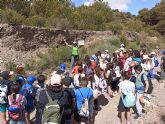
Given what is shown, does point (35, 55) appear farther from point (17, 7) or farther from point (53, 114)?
point (53, 114)

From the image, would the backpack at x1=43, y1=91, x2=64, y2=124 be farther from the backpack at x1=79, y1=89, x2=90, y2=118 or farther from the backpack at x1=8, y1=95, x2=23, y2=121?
the backpack at x1=79, y1=89, x2=90, y2=118

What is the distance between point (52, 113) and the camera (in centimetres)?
588

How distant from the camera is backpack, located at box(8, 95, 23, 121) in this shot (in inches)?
266

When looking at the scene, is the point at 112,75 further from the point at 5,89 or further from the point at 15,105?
the point at 15,105

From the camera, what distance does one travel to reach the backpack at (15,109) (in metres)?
6.75

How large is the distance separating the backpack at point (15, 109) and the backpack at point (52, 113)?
1.02 metres

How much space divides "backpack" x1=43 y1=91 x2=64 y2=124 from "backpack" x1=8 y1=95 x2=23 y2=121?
1025mm

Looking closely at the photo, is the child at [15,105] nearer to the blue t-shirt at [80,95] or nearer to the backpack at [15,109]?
the backpack at [15,109]

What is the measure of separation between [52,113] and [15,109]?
1.23m

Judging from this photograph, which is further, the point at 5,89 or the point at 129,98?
the point at 129,98

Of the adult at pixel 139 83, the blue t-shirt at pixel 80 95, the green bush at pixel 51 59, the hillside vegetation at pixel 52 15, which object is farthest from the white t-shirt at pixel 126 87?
the hillside vegetation at pixel 52 15

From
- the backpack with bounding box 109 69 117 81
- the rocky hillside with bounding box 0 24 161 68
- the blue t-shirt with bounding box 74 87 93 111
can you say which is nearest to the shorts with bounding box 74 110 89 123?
the blue t-shirt with bounding box 74 87 93 111

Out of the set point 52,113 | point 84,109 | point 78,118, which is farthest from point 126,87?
point 52,113

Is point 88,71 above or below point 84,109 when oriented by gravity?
above
